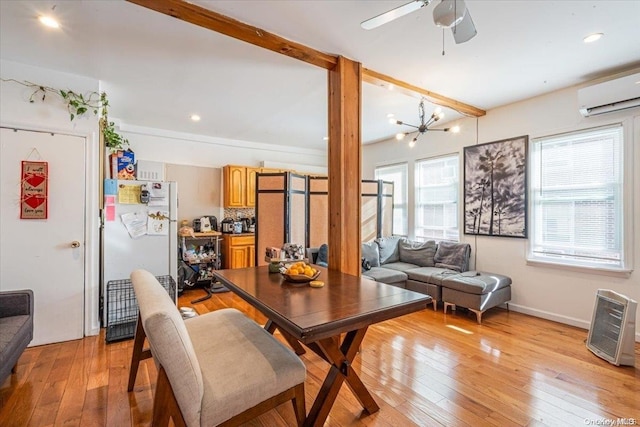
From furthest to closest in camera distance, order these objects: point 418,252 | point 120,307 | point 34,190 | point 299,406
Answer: point 418,252
point 120,307
point 34,190
point 299,406

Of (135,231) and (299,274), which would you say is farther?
(135,231)

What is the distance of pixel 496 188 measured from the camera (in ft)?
13.4

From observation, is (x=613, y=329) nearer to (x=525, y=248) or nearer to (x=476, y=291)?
(x=476, y=291)

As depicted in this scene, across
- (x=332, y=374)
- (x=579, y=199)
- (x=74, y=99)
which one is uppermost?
(x=74, y=99)

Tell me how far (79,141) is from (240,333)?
2721 mm

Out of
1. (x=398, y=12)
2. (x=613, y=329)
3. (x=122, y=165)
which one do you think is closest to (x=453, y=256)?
(x=613, y=329)

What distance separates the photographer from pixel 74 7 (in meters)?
2.06

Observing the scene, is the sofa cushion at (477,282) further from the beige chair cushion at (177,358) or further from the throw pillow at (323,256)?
the beige chair cushion at (177,358)

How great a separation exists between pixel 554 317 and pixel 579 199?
→ 4.70 ft

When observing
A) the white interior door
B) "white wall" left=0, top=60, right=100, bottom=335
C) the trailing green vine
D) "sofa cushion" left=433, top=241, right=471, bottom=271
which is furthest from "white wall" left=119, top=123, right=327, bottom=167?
"sofa cushion" left=433, top=241, right=471, bottom=271

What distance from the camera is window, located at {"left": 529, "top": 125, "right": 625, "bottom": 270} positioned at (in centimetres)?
319

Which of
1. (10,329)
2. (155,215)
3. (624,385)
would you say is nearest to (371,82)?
(155,215)

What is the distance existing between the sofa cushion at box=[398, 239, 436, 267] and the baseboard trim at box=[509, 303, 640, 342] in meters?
1.20

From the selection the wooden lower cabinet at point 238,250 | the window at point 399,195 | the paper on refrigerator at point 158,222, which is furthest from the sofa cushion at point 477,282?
the paper on refrigerator at point 158,222
